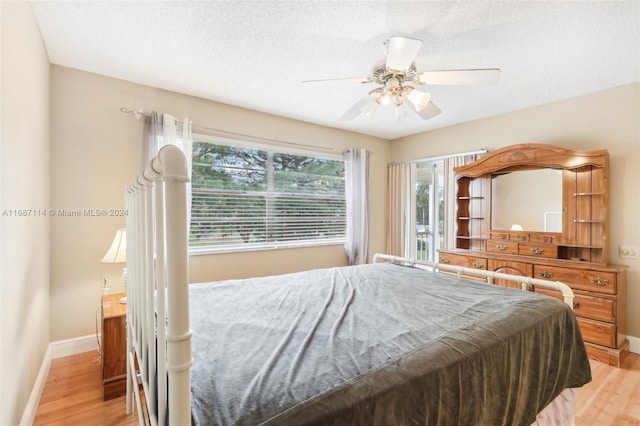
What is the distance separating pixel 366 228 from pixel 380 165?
108 cm

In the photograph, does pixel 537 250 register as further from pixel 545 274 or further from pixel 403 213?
pixel 403 213

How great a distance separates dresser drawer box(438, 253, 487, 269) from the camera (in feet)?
10.3

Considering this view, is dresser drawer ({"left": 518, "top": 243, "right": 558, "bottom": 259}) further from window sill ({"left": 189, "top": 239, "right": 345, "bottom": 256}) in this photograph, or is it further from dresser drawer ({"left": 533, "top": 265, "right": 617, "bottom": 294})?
window sill ({"left": 189, "top": 239, "right": 345, "bottom": 256})

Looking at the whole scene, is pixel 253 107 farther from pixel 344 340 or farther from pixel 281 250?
pixel 344 340

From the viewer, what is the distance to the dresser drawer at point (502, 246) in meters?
3.12

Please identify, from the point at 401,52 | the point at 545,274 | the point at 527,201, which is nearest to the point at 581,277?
the point at 545,274

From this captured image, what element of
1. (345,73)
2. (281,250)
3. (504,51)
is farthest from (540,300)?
(281,250)

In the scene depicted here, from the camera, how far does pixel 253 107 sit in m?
3.29

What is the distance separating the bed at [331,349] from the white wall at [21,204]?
1.69ft

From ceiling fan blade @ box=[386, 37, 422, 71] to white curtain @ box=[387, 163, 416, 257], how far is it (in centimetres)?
282

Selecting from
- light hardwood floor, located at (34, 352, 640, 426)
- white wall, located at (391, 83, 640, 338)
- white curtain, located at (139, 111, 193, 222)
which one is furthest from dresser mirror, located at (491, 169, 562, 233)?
white curtain, located at (139, 111, 193, 222)

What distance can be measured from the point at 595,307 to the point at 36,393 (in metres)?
4.08

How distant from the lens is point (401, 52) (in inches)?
61.6

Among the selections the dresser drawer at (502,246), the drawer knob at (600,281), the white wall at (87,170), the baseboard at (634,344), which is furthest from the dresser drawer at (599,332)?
the white wall at (87,170)
